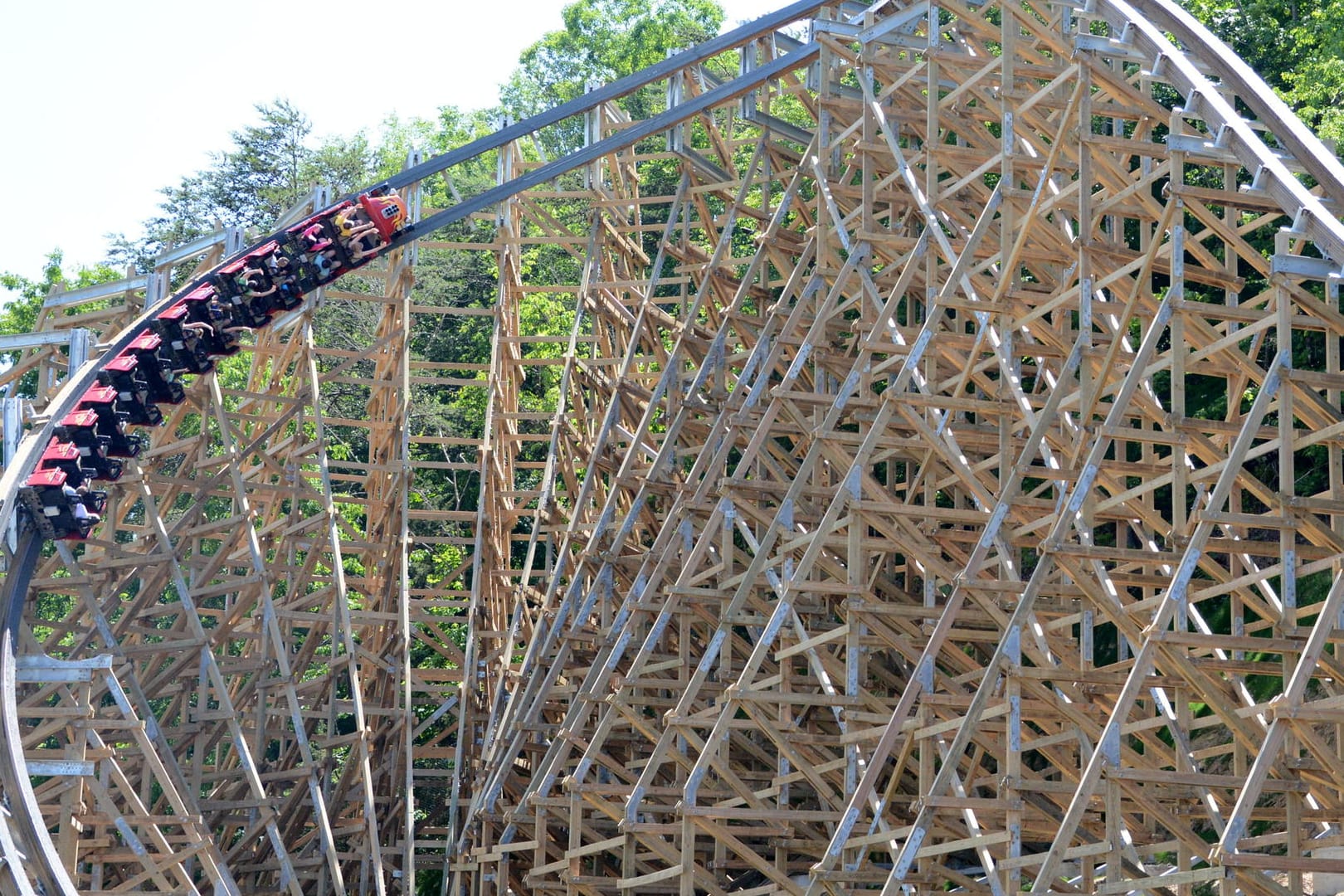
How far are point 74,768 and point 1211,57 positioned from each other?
1218 cm

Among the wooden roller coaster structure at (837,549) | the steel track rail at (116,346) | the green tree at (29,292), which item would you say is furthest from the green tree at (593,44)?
the steel track rail at (116,346)

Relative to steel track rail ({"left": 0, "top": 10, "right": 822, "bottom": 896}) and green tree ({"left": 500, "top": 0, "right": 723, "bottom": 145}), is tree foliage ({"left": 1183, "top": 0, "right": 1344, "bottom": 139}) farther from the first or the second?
green tree ({"left": 500, "top": 0, "right": 723, "bottom": 145})

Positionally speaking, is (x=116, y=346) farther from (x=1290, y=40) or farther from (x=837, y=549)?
(x=1290, y=40)

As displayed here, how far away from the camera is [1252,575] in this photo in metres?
14.9

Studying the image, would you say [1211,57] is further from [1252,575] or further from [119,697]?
[119,697]

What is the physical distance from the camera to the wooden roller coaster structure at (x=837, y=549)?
1505cm

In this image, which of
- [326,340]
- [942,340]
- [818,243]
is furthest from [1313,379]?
[326,340]

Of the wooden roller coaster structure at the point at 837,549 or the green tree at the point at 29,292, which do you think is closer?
the wooden roller coaster structure at the point at 837,549

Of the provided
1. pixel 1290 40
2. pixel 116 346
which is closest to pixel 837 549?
pixel 116 346

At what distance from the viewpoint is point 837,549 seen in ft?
70.8

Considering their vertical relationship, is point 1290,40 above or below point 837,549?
above

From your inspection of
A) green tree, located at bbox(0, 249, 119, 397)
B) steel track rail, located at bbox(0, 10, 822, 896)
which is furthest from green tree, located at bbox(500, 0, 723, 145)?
steel track rail, located at bbox(0, 10, 822, 896)

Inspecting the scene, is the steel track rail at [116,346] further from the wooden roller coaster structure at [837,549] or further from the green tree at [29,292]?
the green tree at [29,292]

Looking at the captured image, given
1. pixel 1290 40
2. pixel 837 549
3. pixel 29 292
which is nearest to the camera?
pixel 837 549
